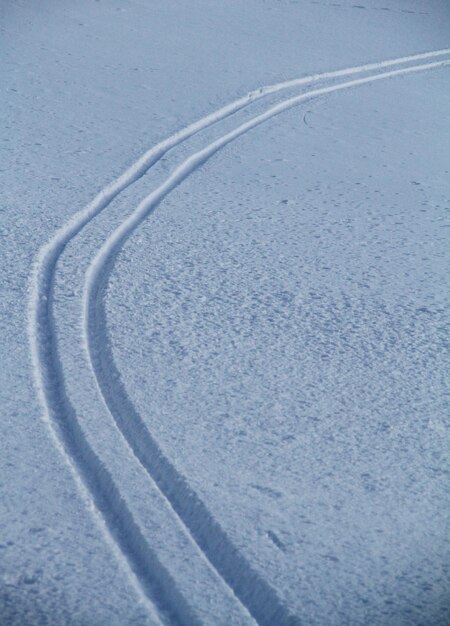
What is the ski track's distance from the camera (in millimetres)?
2332

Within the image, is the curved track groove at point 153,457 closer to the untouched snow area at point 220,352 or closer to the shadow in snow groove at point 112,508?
the untouched snow area at point 220,352

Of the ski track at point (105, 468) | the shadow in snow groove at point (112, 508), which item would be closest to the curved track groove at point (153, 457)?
the ski track at point (105, 468)

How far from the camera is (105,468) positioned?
2.74 meters

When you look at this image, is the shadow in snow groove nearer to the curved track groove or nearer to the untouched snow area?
the untouched snow area

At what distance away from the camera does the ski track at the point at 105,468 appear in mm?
2332

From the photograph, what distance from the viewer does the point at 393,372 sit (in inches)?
131

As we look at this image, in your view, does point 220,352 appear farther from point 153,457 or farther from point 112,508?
point 112,508

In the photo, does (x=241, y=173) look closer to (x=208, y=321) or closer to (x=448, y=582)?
(x=208, y=321)

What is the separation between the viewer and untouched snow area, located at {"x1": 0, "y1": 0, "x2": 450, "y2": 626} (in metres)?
2.40

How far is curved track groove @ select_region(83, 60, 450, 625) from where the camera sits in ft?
7.68

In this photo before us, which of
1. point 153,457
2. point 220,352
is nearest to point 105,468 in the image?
point 153,457

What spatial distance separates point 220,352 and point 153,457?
2.23 ft

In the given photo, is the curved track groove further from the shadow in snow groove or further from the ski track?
the shadow in snow groove

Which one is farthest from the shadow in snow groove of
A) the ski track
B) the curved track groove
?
the curved track groove
